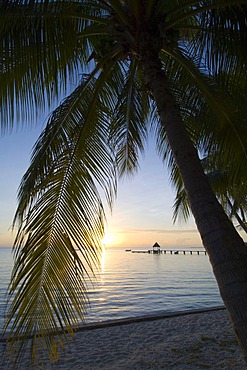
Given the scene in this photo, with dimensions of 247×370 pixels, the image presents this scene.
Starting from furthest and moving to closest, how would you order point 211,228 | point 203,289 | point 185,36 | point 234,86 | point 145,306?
point 203,289
point 145,306
point 185,36
point 234,86
point 211,228

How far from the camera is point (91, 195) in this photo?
4.23 metres

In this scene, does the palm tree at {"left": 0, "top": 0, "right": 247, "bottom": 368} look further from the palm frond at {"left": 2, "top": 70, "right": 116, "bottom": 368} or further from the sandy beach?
the sandy beach

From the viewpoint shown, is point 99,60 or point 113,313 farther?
point 113,313

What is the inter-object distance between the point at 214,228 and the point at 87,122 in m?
2.68

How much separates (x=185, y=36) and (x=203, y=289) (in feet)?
60.8

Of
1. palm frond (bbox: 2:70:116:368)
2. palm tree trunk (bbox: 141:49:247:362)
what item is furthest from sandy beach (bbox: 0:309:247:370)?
palm tree trunk (bbox: 141:49:247:362)

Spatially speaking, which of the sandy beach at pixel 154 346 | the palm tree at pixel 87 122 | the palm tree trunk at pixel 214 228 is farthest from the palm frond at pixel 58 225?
the sandy beach at pixel 154 346

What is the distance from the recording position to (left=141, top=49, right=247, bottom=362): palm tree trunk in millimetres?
2477

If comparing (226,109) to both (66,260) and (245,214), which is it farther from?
(245,214)

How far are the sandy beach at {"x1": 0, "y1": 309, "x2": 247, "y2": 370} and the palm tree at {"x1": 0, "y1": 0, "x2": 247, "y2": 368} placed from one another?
2378 mm

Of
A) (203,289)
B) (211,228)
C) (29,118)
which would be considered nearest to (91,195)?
(29,118)

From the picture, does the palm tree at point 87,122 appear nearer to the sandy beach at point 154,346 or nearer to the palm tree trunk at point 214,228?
the palm tree trunk at point 214,228

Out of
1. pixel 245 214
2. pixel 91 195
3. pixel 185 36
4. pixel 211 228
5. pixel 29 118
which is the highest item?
pixel 245 214

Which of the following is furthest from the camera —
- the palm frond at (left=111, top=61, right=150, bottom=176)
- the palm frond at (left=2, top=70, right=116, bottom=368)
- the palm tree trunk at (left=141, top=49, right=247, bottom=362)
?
the palm frond at (left=111, top=61, right=150, bottom=176)
